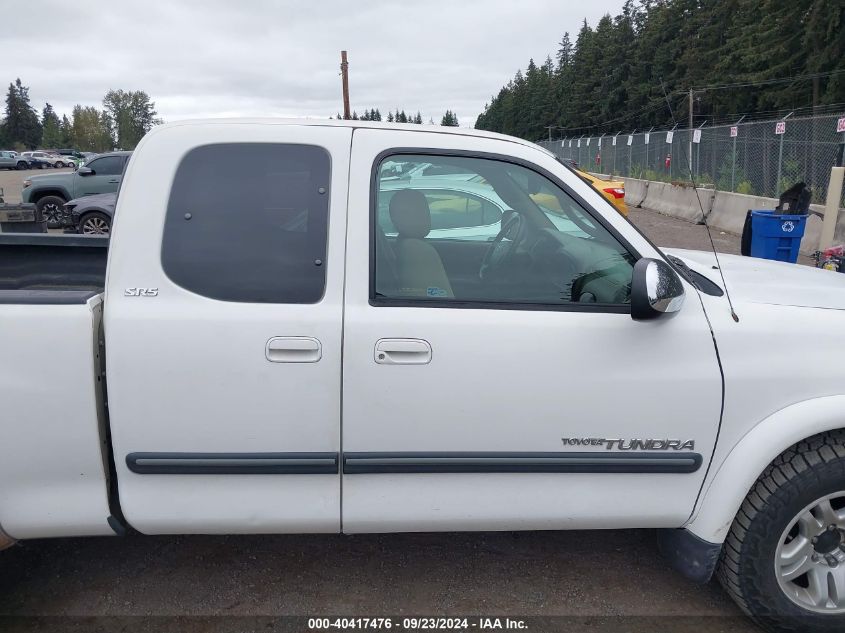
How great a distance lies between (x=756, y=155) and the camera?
51.1ft

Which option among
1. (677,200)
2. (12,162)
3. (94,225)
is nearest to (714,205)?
(677,200)

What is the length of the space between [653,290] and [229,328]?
1.47 meters

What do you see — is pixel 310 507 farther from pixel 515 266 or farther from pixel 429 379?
pixel 515 266

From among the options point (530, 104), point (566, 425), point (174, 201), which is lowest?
point (566, 425)

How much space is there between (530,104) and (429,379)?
9896cm

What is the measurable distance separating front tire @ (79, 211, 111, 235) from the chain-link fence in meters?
9.68

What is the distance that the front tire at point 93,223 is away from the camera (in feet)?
39.7

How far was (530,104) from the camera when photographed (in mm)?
95750

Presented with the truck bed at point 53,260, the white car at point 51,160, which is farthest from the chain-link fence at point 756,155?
the white car at point 51,160

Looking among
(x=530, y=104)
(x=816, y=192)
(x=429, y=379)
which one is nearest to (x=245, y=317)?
(x=429, y=379)

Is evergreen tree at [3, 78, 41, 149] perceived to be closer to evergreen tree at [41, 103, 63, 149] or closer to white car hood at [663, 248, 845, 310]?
evergreen tree at [41, 103, 63, 149]

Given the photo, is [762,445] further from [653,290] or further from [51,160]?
[51,160]

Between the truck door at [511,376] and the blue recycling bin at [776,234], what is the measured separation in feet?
16.1

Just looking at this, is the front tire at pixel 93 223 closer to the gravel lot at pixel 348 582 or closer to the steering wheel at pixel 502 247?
the gravel lot at pixel 348 582
